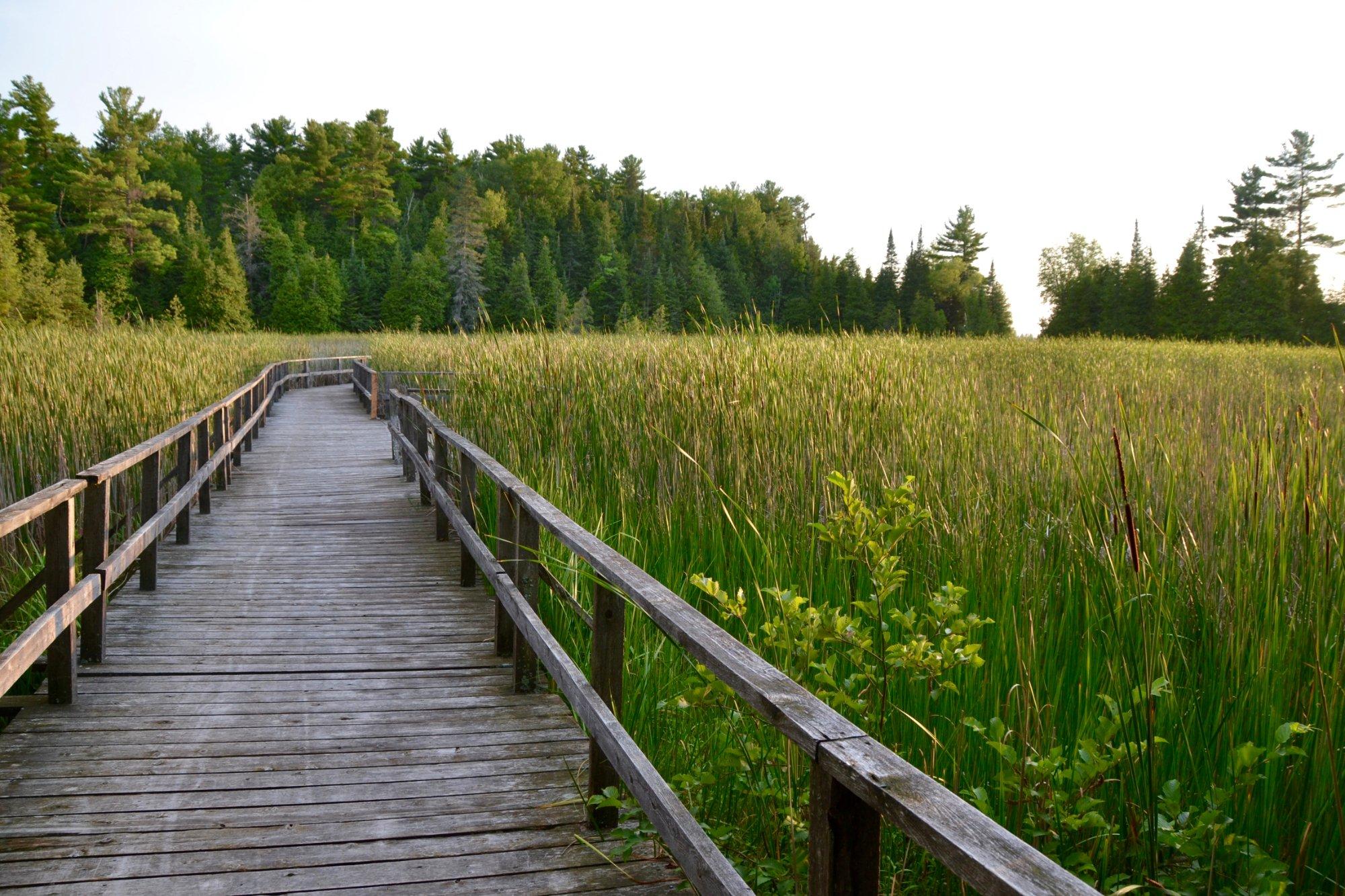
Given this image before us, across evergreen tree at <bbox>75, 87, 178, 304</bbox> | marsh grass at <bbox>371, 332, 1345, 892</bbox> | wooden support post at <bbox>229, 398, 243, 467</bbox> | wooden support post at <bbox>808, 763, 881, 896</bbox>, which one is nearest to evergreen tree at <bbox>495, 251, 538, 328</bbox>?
evergreen tree at <bbox>75, 87, 178, 304</bbox>

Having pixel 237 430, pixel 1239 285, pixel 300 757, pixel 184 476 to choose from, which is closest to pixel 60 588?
pixel 300 757

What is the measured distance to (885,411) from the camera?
538cm

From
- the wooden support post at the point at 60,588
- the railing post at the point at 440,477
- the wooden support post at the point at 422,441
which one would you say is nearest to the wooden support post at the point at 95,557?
the wooden support post at the point at 60,588

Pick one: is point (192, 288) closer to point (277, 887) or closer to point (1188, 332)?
point (1188, 332)

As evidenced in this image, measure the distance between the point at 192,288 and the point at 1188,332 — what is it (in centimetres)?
5018

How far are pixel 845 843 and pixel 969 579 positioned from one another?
7.69 feet

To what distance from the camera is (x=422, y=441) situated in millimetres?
8133

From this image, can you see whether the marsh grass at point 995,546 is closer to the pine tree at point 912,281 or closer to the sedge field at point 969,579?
the sedge field at point 969,579

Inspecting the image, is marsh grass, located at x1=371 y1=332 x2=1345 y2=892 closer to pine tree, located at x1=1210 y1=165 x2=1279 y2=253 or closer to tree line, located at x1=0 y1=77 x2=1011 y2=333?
tree line, located at x1=0 y1=77 x2=1011 y2=333

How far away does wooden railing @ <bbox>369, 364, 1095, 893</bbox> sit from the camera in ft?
3.13

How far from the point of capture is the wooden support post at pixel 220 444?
8.31 m

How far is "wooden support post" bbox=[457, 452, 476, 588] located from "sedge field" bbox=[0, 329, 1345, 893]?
360 millimetres

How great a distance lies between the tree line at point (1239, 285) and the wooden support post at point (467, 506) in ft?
129

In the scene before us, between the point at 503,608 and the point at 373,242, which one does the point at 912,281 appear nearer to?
the point at 373,242
